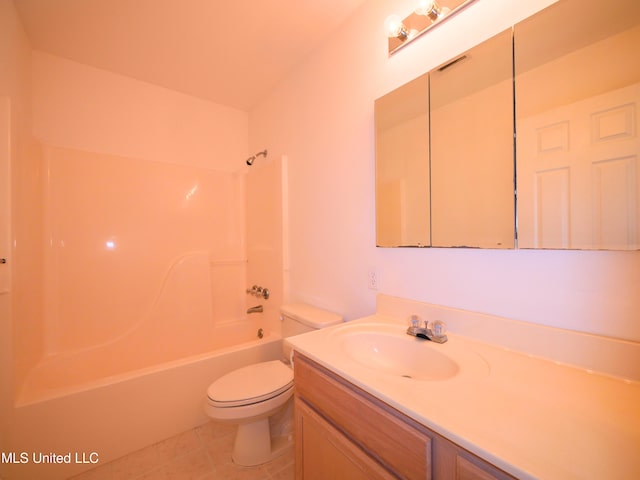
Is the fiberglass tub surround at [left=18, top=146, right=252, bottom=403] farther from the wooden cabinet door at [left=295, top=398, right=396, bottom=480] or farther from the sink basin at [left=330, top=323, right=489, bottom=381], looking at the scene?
the sink basin at [left=330, top=323, right=489, bottom=381]

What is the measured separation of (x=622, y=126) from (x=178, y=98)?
278cm

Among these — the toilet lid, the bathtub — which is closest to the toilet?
the toilet lid

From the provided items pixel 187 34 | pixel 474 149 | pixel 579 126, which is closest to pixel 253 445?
pixel 474 149

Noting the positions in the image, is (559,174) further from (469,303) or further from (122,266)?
(122,266)

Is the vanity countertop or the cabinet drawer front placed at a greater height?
the vanity countertop

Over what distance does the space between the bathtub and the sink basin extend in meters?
1.09

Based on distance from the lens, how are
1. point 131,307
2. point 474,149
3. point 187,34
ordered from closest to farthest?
point 474,149, point 187,34, point 131,307

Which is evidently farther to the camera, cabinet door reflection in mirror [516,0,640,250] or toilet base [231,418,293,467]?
toilet base [231,418,293,467]

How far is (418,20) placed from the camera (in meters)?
1.15

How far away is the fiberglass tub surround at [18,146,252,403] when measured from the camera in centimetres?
184

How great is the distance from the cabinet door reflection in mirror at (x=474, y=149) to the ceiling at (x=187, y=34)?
0.85 metres

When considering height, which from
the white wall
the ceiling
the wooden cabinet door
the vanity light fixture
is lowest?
the wooden cabinet door

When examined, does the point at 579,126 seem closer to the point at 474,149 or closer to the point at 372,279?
the point at 474,149

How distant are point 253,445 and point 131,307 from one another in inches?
56.1
